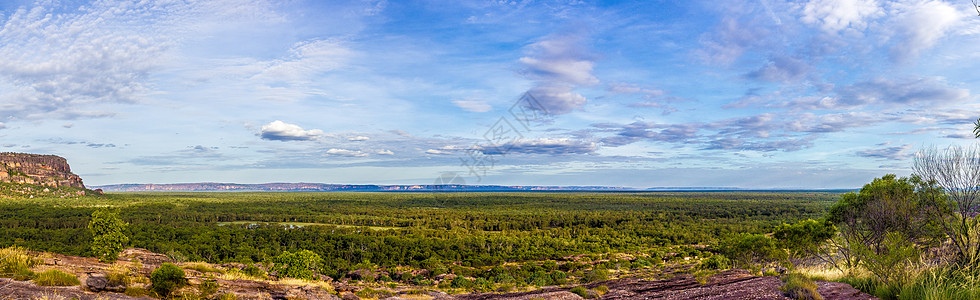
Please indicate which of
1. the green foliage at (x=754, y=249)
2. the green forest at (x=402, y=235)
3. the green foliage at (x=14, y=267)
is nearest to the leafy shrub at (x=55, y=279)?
the green foliage at (x=14, y=267)

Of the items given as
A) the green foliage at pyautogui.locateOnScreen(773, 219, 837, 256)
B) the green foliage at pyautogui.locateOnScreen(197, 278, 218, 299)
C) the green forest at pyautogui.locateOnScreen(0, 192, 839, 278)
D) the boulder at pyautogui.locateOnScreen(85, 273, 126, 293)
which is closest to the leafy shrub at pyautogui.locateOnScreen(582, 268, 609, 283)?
the green foliage at pyautogui.locateOnScreen(773, 219, 837, 256)

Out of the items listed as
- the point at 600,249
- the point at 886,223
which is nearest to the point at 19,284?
the point at 886,223

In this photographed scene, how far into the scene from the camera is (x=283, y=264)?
51.2 meters

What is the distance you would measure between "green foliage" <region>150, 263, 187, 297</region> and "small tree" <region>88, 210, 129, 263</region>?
22230 mm

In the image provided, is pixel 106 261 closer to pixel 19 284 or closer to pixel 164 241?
pixel 19 284

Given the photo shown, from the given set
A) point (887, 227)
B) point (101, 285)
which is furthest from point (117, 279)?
point (887, 227)

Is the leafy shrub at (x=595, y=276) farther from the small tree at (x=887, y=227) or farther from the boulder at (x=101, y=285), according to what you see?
the boulder at (x=101, y=285)

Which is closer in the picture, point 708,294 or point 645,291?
point 708,294

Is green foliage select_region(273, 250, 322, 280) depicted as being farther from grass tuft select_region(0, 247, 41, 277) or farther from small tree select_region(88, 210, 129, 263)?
grass tuft select_region(0, 247, 41, 277)

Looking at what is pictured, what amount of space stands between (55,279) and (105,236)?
921 inches

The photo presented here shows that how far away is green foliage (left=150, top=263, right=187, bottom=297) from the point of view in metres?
18.4

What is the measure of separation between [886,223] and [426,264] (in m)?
90.5

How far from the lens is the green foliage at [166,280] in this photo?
60.2ft

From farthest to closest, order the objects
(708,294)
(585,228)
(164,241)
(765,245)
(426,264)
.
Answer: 1. (585,228)
2. (164,241)
3. (426,264)
4. (765,245)
5. (708,294)
